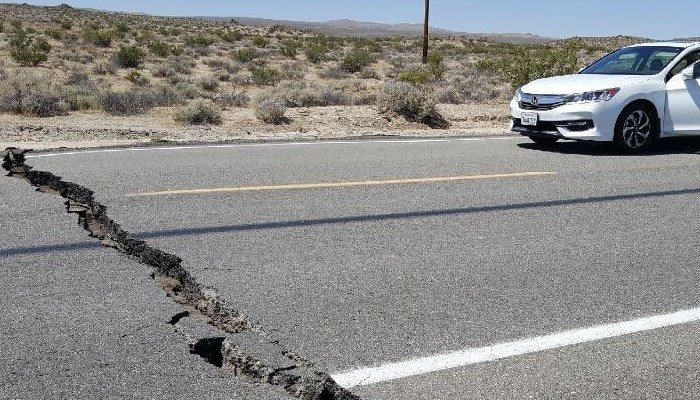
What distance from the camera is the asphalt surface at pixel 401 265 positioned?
4.00 metres

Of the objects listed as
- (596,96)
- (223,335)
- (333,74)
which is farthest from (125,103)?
(333,74)

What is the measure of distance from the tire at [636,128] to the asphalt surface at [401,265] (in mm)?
1630

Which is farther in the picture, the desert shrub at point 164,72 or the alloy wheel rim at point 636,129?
the desert shrub at point 164,72

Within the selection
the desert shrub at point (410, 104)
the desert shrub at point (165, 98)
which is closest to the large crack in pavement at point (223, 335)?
the desert shrub at point (410, 104)

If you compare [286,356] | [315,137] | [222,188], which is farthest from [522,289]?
[315,137]

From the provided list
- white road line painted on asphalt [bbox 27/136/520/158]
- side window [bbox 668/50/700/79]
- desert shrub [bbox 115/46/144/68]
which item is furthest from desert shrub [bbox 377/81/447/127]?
desert shrub [bbox 115/46/144/68]

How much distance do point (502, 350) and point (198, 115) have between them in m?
11.9

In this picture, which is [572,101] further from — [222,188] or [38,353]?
[38,353]

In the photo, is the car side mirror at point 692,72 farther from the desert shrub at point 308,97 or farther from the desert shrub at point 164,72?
the desert shrub at point 164,72

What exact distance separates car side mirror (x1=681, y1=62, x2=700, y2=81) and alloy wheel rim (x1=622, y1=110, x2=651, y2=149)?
30.6 inches

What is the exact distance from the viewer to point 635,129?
38.4 feet

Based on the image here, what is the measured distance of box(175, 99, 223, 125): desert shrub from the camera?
15.3 metres

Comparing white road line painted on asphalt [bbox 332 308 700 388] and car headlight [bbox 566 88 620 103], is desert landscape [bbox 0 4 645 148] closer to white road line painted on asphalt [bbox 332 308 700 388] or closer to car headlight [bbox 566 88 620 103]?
car headlight [bbox 566 88 620 103]

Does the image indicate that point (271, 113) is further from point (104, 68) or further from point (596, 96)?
point (104, 68)
